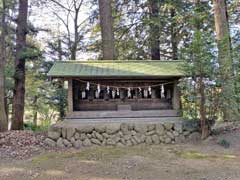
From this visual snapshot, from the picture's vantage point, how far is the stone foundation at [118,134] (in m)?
8.73

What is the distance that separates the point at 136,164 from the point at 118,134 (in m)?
2.35

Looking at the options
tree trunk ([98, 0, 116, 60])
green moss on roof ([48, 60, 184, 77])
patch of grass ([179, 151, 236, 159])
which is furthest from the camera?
tree trunk ([98, 0, 116, 60])

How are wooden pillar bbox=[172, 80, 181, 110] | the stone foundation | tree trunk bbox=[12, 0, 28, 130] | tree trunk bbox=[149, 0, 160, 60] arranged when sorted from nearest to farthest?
1. the stone foundation
2. wooden pillar bbox=[172, 80, 181, 110]
3. tree trunk bbox=[12, 0, 28, 130]
4. tree trunk bbox=[149, 0, 160, 60]

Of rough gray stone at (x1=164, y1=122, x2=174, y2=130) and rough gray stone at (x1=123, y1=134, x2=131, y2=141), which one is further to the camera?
rough gray stone at (x1=164, y1=122, x2=174, y2=130)

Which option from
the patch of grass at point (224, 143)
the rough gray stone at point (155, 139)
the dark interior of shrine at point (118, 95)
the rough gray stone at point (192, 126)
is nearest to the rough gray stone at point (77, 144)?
the dark interior of shrine at point (118, 95)

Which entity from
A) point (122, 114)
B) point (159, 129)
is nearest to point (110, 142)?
point (122, 114)

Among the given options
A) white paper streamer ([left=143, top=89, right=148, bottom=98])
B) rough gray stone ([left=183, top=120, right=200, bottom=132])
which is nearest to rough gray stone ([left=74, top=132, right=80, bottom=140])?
white paper streamer ([left=143, top=89, right=148, bottom=98])

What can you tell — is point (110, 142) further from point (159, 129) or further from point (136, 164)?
point (136, 164)

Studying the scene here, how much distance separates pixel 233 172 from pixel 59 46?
48.7 ft

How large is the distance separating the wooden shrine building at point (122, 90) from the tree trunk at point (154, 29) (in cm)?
436

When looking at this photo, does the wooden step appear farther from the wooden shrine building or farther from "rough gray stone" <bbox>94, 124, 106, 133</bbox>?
"rough gray stone" <bbox>94, 124, 106, 133</bbox>

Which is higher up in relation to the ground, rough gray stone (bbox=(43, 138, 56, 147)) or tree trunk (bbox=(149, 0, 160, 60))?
tree trunk (bbox=(149, 0, 160, 60))

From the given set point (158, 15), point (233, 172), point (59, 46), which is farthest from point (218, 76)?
point (59, 46)

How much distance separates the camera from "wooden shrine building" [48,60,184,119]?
382 inches
